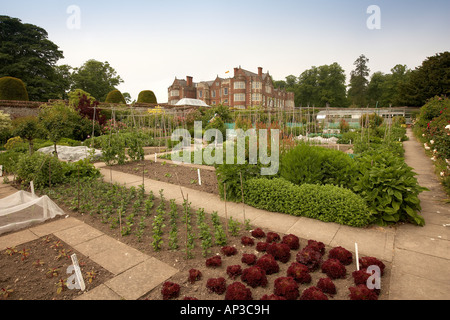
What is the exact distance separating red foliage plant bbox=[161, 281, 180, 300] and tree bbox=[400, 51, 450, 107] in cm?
4242

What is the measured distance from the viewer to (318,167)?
15.2ft

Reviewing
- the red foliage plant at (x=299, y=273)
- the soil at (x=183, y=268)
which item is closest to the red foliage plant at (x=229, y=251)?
the soil at (x=183, y=268)

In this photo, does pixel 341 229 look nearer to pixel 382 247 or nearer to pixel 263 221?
pixel 382 247

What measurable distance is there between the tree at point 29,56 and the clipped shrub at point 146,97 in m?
9.78

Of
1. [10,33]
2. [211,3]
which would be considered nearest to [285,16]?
[211,3]

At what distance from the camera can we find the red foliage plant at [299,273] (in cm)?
234

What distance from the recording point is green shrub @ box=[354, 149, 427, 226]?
3527 millimetres

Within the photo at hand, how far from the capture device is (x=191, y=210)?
14.5 ft

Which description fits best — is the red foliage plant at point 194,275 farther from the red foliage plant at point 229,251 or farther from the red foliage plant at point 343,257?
the red foliage plant at point 343,257

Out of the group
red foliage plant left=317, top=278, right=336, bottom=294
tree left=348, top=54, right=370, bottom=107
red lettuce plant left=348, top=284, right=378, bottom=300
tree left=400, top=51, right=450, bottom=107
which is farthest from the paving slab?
tree left=348, top=54, right=370, bottom=107

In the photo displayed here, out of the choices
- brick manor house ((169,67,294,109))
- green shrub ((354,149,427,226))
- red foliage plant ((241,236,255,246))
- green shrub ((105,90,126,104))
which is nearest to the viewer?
red foliage plant ((241,236,255,246))

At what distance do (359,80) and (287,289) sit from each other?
229ft

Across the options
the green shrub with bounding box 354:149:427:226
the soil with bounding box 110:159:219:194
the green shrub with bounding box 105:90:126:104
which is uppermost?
the green shrub with bounding box 105:90:126:104

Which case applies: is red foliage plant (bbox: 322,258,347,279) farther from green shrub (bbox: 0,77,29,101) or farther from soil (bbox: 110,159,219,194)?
Result: green shrub (bbox: 0,77,29,101)
